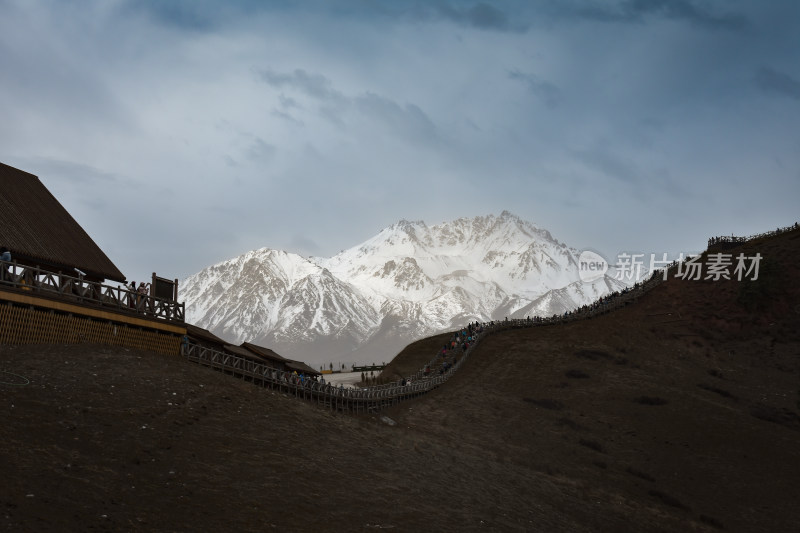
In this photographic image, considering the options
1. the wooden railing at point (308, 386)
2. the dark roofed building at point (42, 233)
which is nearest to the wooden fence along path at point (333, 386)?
the wooden railing at point (308, 386)

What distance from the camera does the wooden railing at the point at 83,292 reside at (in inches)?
1224

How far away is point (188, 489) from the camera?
78.0 feet

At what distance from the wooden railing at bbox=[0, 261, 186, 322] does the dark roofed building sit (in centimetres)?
137

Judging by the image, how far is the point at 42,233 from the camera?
3834cm

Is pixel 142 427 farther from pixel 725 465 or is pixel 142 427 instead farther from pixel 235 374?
pixel 725 465

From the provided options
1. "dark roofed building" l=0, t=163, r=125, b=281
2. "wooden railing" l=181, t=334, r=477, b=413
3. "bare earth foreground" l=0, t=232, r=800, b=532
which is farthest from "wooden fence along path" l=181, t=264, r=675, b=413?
"dark roofed building" l=0, t=163, r=125, b=281

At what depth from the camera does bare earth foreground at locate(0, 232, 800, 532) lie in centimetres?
2302

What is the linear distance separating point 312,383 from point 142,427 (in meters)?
19.5

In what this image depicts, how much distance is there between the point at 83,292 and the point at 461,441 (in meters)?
25.4

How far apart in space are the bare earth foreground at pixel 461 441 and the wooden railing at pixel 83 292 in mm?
2372

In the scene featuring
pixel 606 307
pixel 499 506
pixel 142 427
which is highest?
pixel 606 307

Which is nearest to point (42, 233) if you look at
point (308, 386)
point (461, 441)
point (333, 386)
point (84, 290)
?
point (84, 290)

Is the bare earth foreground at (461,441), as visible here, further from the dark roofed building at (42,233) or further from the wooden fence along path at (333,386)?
the dark roofed building at (42,233)

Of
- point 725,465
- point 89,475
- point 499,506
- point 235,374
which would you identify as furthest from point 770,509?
point 89,475
